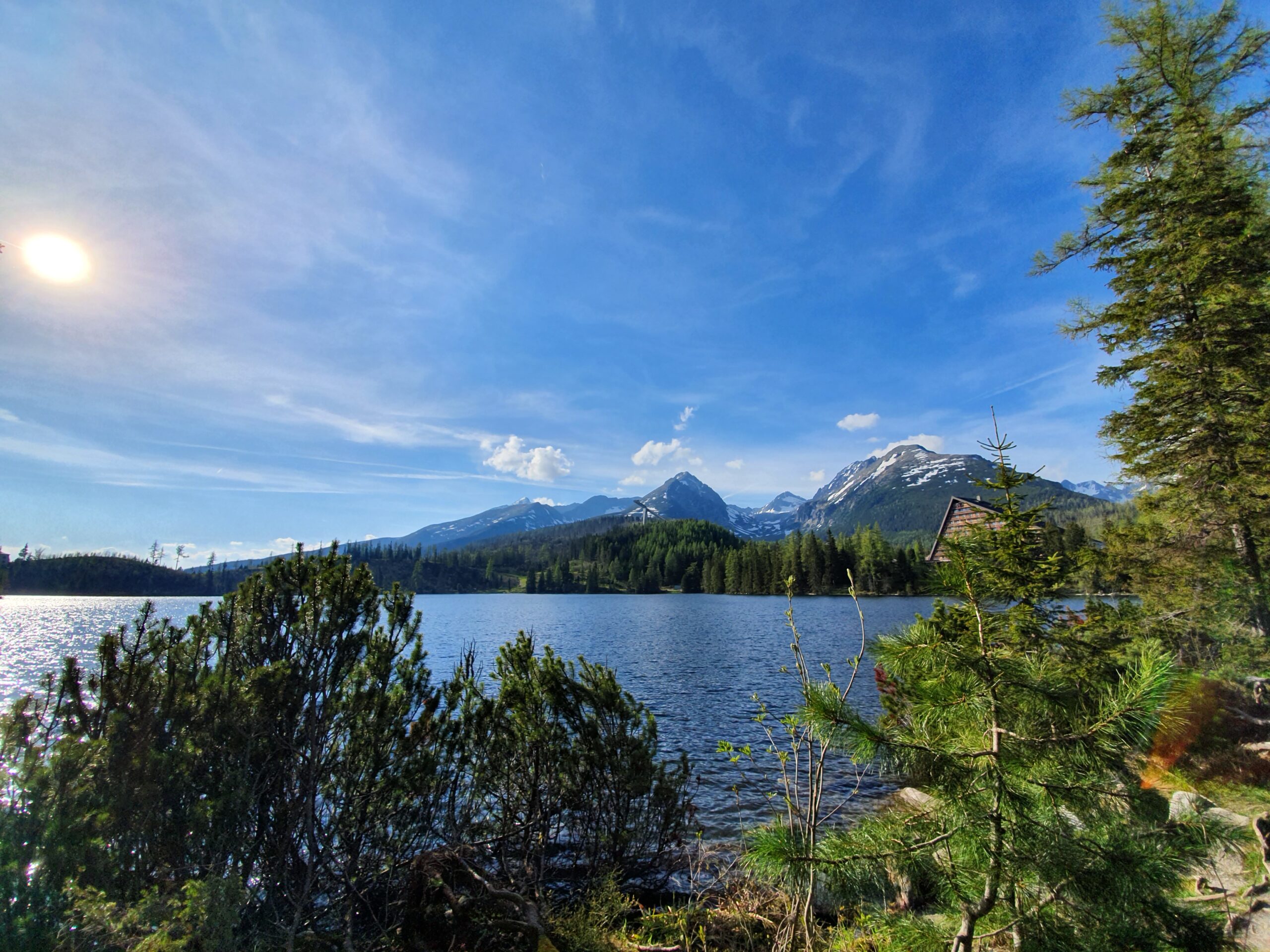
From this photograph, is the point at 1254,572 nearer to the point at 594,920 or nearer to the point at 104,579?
the point at 594,920

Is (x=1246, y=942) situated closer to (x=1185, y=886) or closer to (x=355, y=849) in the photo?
(x=1185, y=886)

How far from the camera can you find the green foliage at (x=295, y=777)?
14.3 ft

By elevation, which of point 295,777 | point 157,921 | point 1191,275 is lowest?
point 157,921

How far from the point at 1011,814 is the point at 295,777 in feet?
22.3

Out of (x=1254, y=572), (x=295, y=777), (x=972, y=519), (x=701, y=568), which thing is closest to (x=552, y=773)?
(x=295, y=777)

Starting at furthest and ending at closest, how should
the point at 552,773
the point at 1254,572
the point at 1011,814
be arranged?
1. the point at 1254,572
2. the point at 552,773
3. the point at 1011,814

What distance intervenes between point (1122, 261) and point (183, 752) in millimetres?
19881

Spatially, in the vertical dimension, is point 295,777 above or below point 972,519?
below

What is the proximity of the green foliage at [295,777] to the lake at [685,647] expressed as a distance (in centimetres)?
106

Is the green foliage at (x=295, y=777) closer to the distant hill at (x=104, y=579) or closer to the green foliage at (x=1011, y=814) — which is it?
the green foliage at (x=1011, y=814)

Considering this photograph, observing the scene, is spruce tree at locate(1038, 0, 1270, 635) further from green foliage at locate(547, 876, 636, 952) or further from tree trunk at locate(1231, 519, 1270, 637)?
green foliage at locate(547, 876, 636, 952)

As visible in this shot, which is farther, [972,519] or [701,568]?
[701,568]

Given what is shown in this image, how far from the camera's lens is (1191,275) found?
11203mm

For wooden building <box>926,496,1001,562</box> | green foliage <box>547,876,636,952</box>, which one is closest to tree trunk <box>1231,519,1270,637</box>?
wooden building <box>926,496,1001,562</box>
